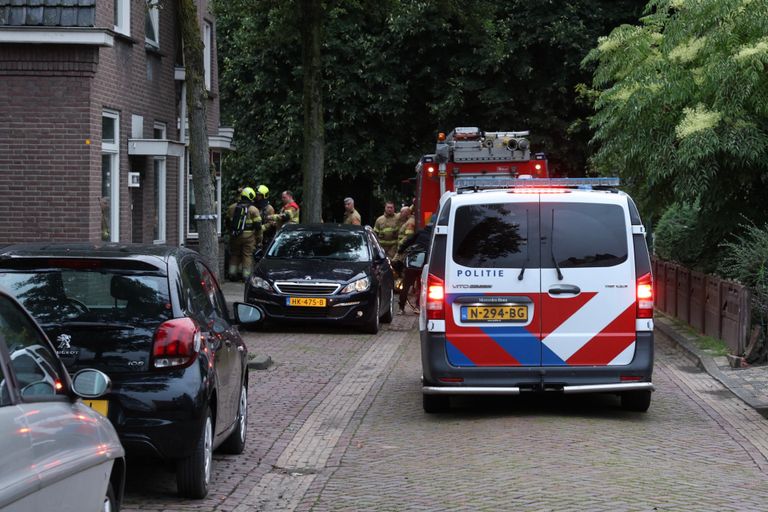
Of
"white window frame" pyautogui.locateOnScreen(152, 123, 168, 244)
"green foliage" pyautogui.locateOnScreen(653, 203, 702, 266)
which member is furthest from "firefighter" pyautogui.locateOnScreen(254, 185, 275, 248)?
"green foliage" pyautogui.locateOnScreen(653, 203, 702, 266)

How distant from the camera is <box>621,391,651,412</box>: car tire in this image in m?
11.3

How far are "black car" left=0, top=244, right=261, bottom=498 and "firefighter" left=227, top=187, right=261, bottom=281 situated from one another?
2027cm

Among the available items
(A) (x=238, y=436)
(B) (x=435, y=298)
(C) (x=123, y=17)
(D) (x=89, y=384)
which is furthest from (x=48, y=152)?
(D) (x=89, y=384)

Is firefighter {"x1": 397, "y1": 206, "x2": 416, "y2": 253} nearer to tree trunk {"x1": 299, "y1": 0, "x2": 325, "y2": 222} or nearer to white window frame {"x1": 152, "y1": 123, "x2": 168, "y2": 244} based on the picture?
tree trunk {"x1": 299, "y1": 0, "x2": 325, "y2": 222}

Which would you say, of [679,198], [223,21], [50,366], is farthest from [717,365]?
[223,21]

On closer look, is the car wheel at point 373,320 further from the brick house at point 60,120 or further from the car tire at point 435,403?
the car tire at point 435,403

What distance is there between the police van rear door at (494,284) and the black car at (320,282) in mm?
7983

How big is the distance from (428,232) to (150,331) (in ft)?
42.0

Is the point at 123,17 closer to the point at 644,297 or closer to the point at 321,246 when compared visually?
the point at 321,246

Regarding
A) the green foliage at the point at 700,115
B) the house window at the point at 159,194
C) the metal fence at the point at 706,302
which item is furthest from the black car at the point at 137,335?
the house window at the point at 159,194

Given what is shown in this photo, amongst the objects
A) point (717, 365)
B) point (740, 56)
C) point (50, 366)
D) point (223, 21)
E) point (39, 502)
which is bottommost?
point (717, 365)

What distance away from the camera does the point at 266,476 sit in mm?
8992

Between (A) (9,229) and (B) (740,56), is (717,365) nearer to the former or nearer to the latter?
(B) (740,56)

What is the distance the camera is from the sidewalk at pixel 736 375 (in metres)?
12.4
